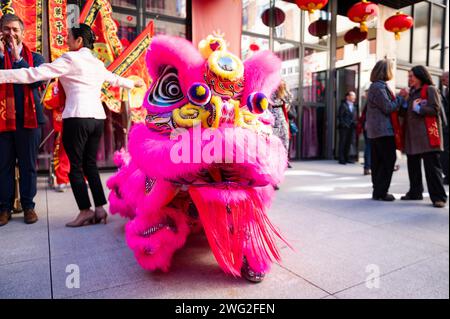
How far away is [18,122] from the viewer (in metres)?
0.72

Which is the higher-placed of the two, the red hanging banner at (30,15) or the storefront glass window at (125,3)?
the storefront glass window at (125,3)

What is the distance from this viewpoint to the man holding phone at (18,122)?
607mm

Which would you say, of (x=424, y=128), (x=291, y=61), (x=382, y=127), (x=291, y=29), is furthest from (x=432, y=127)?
(x=291, y=29)

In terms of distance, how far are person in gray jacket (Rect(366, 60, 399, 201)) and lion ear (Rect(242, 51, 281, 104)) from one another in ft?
7.01

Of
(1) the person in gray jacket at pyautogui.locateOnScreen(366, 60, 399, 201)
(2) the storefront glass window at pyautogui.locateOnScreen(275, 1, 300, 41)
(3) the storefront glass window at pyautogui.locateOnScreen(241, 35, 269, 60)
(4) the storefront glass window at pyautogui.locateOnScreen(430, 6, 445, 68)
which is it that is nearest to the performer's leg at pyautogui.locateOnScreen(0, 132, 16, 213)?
(1) the person in gray jacket at pyautogui.locateOnScreen(366, 60, 399, 201)

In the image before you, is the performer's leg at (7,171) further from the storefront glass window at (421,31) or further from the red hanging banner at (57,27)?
the storefront glass window at (421,31)

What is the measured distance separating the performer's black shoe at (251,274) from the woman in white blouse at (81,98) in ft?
2.94

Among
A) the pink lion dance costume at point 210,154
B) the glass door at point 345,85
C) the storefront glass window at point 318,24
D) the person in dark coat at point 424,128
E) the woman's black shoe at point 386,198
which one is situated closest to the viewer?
the pink lion dance costume at point 210,154

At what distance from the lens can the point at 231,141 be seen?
1091 millimetres

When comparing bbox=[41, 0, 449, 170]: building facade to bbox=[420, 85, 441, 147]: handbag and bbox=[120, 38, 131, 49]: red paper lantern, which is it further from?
bbox=[120, 38, 131, 49]: red paper lantern

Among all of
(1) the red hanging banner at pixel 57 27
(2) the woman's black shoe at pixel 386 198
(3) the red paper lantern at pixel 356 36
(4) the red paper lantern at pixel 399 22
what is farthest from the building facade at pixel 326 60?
(1) the red hanging banner at pixel 57 27

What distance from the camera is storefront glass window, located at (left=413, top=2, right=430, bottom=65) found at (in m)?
7.84

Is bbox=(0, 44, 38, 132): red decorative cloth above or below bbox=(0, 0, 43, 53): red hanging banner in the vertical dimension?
below
